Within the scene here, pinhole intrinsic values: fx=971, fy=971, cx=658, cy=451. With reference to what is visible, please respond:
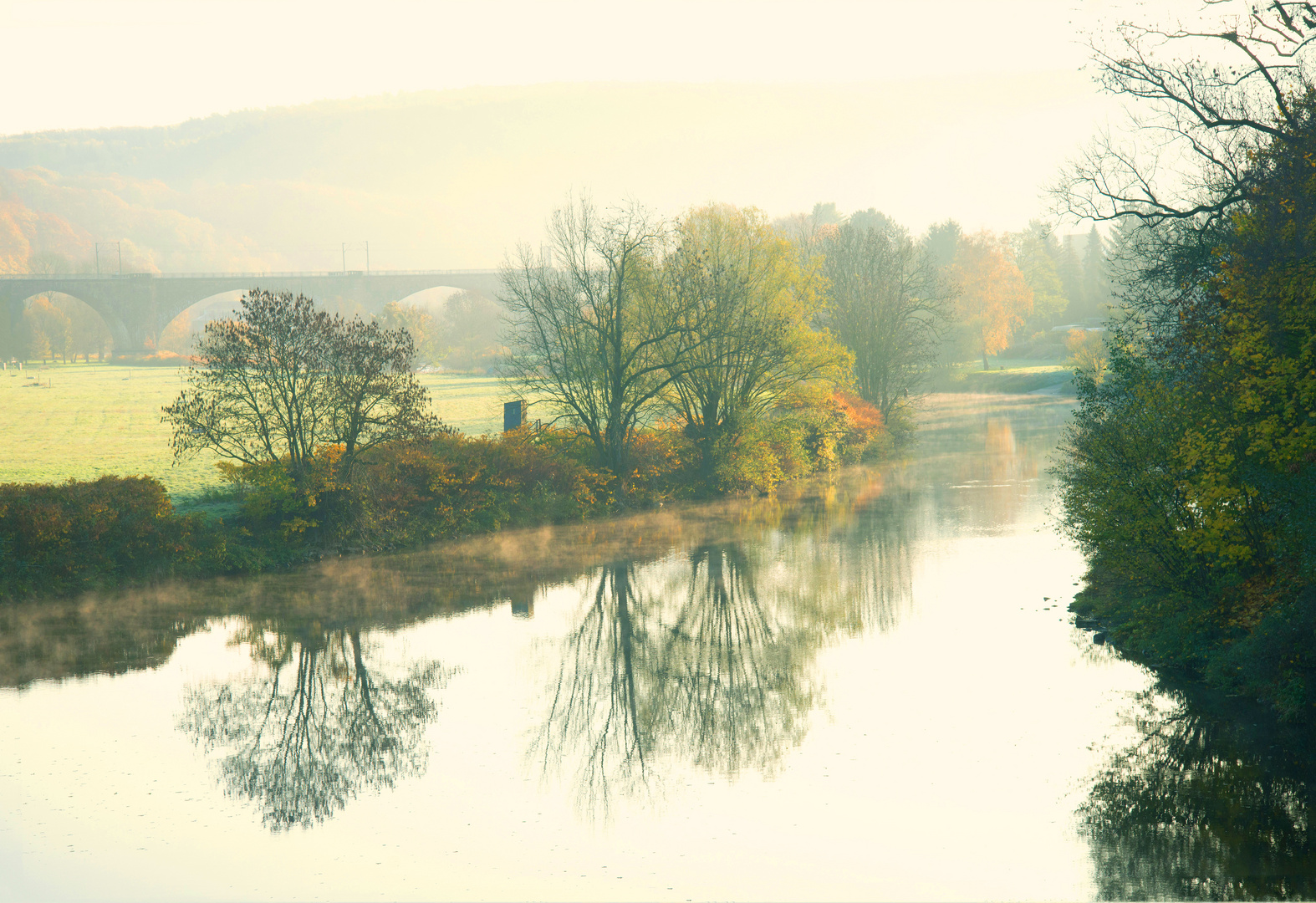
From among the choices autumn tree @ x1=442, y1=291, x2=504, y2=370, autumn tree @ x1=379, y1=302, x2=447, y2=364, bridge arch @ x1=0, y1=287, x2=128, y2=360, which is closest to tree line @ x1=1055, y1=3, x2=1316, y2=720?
autumn tree @ x1=379, y1=302, x2=447, y2=364

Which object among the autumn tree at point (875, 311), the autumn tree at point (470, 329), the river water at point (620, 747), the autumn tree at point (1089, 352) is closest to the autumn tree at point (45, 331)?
the autumn tree at point (470, 329)

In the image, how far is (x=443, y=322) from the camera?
126875 millimetres

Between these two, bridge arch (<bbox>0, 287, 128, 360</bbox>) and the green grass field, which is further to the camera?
bridge arch (<bbox>0, 287, 128, 360</bbox>)

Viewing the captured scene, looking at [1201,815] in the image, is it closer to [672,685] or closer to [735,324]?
[672,685]

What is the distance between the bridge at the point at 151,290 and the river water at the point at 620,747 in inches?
3530

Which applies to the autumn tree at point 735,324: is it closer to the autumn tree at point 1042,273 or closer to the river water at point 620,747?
the river water at point 620,747

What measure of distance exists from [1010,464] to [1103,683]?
87.8 ft

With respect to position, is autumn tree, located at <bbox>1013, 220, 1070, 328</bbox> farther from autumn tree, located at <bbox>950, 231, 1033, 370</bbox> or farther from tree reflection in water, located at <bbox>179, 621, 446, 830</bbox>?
tree reflection in water, located at <bbox>179, 621, 446, 830</bbox>

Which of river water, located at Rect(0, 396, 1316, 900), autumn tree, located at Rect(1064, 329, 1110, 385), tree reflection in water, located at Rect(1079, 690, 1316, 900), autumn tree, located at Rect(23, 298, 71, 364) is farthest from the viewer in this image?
autumn tree, located at Rect(23, 298, 71, 364)

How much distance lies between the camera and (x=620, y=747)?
1224 cm

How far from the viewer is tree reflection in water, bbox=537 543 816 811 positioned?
11.9 metres

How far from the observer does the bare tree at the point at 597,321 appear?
30.3 metres

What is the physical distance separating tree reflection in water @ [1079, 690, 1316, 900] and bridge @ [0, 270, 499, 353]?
98.0m

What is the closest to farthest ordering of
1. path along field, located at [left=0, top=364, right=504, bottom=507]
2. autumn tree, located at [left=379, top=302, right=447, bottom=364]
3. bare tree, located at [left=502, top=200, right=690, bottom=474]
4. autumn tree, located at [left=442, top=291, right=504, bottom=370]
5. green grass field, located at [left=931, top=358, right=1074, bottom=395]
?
path along field, located at [left=0, top=364, right=504, bottom=507] → bare tree, located at [left=502, top=200, right=690, bottom=474] → green grass field, located at [left=931, top=358, right=1074, bottom=395] → autumn tree, located at [left=379, top=302, right=447, bottom=364] → autumn tree, located at [left=442, top=291, right=504, bottom=370]
